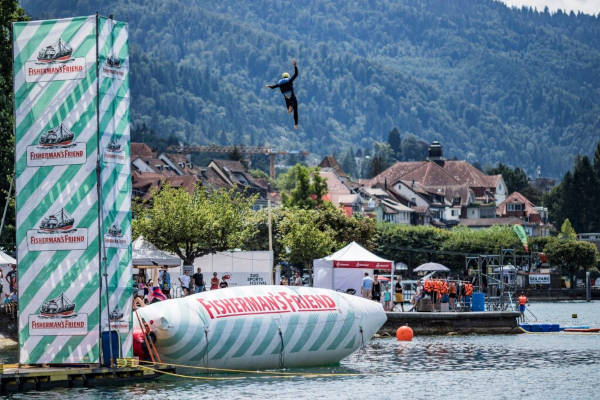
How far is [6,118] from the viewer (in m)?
61.8

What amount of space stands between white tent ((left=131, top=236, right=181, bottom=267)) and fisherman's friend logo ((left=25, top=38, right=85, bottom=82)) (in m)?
26.4

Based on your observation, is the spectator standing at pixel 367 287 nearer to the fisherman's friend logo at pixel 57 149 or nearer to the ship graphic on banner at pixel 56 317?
the ship graphic on banner at pixel 56 317

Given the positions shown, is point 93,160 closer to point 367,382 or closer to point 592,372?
point 367,382

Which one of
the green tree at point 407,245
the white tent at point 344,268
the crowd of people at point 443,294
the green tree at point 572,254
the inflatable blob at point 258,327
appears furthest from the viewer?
the green tree at point 572,254

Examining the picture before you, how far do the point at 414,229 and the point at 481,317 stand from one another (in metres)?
97.6

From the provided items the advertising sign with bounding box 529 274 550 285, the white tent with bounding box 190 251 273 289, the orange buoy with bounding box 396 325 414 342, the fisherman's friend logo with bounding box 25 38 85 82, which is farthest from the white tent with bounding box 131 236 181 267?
the advertising sign with bounding box 529 274 550 285

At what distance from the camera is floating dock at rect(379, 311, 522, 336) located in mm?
56125

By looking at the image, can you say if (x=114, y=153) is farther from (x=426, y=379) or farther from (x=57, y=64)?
(x=426, y=379)

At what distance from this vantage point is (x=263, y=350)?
36812mm

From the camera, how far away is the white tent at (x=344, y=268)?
2370 inches

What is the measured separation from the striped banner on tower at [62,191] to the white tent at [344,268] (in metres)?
29.1

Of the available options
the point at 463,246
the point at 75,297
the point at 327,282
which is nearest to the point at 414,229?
the point at 463,246

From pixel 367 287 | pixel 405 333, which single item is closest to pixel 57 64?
pixel 405 333

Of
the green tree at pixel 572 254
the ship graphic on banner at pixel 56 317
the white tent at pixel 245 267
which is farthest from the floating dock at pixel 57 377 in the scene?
the green tree at pixel 572 254
